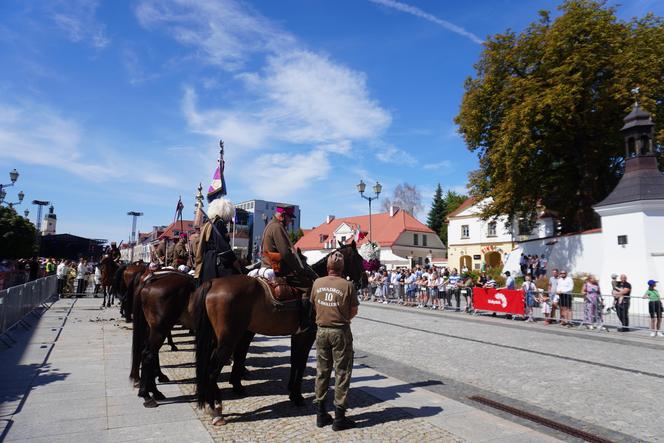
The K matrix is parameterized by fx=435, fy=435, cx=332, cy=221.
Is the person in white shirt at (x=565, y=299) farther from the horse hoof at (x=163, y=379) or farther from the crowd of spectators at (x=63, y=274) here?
the crowd of spectators at (x=63, y=274)

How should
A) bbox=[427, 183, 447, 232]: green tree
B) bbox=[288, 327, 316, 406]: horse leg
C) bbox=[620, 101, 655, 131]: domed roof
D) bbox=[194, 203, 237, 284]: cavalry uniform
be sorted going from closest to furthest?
bbox=[288, 327, 316, 406]: horse leg
bbox=[194, 203, 237, 284]: cavalry uniform
bbox=[620, 101, 655, 131]: domed roof
bbox=[427, 183, 447, 232]: green tree

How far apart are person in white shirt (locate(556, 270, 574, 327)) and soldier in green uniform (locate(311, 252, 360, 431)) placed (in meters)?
13.8

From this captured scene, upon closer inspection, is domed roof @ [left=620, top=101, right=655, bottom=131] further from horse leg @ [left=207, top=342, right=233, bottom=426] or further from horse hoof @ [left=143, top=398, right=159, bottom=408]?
horse hoof @ [left=143, top=398, right=159, bottom=408]

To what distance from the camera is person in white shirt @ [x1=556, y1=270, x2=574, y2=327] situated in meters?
15.9

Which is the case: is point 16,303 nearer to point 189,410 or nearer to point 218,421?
point 189,410

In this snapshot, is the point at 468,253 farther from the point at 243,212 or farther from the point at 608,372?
the point at 608,372

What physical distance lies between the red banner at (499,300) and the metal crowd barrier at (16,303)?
54.3 ft

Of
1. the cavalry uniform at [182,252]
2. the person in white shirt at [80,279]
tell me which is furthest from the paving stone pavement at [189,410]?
the person in white shirt at [80,279]

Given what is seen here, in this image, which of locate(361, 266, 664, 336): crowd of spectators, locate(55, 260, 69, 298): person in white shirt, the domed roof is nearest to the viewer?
locate(361, 266, 664, 336): crowd of spectators

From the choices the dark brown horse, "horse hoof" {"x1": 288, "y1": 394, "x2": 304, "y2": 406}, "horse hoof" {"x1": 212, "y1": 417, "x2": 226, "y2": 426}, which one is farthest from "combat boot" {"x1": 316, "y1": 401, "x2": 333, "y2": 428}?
the dark brown horse

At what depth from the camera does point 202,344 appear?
17.3 feet

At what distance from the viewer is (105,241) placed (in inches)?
1604

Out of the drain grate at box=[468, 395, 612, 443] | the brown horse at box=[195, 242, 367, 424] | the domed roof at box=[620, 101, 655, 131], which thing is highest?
the domed roof at box=[620, 101, 655, 131]

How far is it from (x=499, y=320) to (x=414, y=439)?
1392cm
